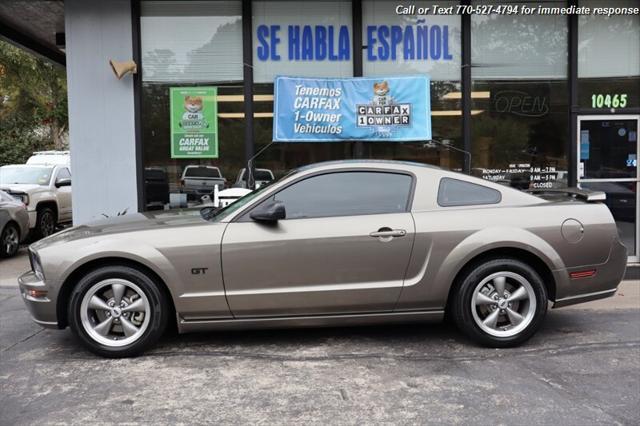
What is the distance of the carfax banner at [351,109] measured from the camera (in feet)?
28.0

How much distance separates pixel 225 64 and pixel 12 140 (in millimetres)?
26154

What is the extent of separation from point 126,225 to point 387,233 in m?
2.16

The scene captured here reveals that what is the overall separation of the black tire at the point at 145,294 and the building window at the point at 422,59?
4.59 meters

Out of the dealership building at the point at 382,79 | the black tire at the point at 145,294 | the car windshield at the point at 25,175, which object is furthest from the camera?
the car windshield at the point at 25,175

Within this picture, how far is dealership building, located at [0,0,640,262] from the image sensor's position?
27.9 ft

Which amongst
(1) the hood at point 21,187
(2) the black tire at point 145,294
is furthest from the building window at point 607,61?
(1) the hood at point 21,187

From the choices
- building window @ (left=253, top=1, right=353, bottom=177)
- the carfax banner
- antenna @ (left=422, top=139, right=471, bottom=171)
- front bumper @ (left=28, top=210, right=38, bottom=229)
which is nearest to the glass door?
antenna @ (left=422, top=139, right=471, bottom=171)

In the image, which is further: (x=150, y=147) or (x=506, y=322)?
(x=150, y=147)

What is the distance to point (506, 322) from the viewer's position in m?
5.13

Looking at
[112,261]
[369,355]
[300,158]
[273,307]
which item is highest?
[300,158]

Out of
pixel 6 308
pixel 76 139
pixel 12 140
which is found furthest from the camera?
pixel 12 140

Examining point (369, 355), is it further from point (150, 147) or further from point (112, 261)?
point (150, 147)

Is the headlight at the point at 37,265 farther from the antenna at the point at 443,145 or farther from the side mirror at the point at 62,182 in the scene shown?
the side mirror at the point at 62,182

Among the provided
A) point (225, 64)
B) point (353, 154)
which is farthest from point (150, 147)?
point (353, 154)
